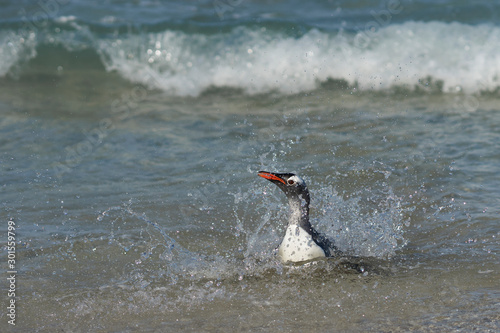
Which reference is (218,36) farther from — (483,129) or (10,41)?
(483,129)

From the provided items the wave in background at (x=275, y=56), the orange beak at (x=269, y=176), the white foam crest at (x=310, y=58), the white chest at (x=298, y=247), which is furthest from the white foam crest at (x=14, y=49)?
the white chest at (x=298, y=247)

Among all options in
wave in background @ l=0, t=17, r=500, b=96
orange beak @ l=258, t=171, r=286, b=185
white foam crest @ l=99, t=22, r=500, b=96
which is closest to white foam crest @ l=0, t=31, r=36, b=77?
wave in background @ l=0, t=17, r=500, b=96

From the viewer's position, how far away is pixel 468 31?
1110 cm

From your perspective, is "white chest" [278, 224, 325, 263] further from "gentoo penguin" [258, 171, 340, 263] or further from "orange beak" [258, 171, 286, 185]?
"orange beak" [258, 171, 286, 185]

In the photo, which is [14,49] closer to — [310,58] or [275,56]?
[275,56]

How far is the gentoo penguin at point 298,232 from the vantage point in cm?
493

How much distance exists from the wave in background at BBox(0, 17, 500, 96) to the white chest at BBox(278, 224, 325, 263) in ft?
17.1

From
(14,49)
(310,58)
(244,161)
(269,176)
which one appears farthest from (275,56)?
(269,176)

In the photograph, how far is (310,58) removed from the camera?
10789 mm

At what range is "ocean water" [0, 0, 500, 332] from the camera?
4418 millimetres

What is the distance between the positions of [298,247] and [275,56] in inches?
251

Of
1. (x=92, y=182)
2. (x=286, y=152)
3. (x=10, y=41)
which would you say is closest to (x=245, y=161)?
(x=286, y=152)

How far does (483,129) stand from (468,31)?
3818 mm

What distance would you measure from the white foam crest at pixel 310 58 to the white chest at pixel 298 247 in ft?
16.9
